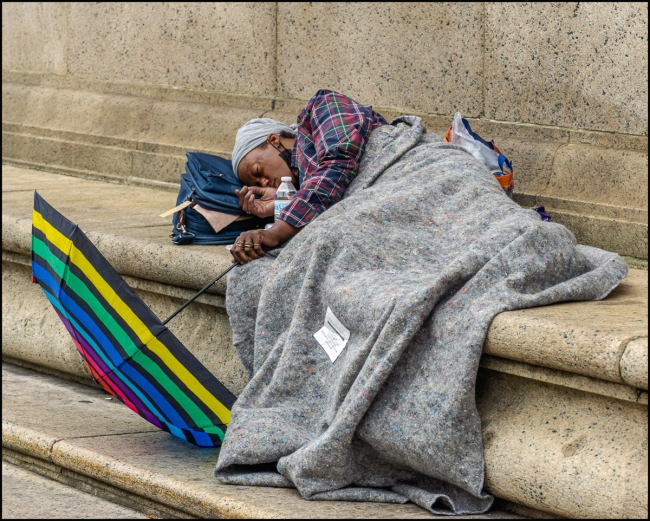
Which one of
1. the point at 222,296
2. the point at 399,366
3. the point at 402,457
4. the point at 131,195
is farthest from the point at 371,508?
the point at 131,195

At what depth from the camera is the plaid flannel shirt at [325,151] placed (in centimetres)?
396

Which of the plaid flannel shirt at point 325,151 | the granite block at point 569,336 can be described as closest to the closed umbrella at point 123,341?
the plaid flannel shirt at point 325,151

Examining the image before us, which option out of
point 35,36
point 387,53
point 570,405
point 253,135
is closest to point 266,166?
point 253,135

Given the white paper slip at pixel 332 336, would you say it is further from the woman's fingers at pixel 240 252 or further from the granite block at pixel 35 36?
the granite block at pixel 35 36

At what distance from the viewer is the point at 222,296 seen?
162 inches

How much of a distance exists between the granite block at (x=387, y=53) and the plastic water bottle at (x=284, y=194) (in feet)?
3.46

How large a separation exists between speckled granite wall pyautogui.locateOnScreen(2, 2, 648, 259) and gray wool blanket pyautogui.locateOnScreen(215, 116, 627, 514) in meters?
0.75

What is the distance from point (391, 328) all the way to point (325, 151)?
1169 mm

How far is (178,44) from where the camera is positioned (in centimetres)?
636

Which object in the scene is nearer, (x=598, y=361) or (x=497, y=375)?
(x=598, y=361)

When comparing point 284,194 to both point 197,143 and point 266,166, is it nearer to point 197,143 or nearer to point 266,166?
point 266,166

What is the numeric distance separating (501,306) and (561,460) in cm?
45

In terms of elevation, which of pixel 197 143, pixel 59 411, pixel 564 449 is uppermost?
pixel 197 143

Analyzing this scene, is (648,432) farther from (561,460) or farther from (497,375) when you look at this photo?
(497,375)
